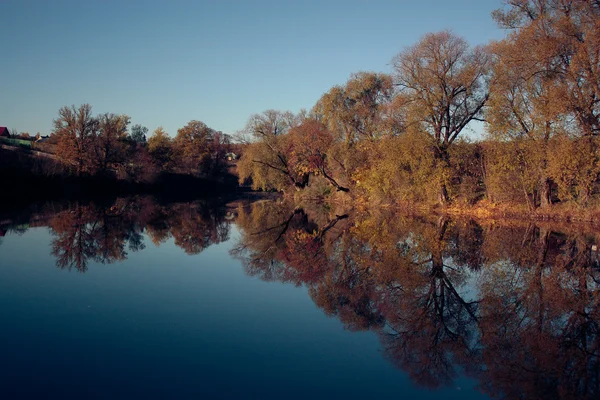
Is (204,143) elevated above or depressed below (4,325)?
above

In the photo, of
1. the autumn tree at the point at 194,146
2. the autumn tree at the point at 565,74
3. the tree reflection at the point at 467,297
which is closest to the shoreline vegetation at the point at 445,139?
the autumn tree at the point at 565,74

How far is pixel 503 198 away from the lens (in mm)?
26594

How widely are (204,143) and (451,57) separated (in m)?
47.3

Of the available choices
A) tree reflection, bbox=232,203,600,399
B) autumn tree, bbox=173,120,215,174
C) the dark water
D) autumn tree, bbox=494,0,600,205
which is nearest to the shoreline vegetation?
autumn tree, bbox=494,0,600,205

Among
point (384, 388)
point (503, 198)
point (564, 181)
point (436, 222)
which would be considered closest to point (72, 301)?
point (384, 388)

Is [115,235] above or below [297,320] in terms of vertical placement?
above

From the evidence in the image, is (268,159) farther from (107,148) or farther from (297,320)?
Answer: (297,320)

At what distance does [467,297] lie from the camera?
30.2 ft

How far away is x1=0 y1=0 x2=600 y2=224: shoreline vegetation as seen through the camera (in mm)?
21609

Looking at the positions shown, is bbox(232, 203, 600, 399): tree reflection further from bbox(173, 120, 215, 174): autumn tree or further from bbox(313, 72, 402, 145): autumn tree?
bbox(173, 120, 215, 174): autumn tree

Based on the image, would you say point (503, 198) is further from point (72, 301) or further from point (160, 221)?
point (72, 301)

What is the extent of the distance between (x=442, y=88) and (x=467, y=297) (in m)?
22.9

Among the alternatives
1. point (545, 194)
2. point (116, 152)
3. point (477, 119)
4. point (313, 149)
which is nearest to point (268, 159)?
point (313, 149)

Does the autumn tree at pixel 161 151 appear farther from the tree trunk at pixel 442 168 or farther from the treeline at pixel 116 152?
the tree trunk at pixel 442 168
